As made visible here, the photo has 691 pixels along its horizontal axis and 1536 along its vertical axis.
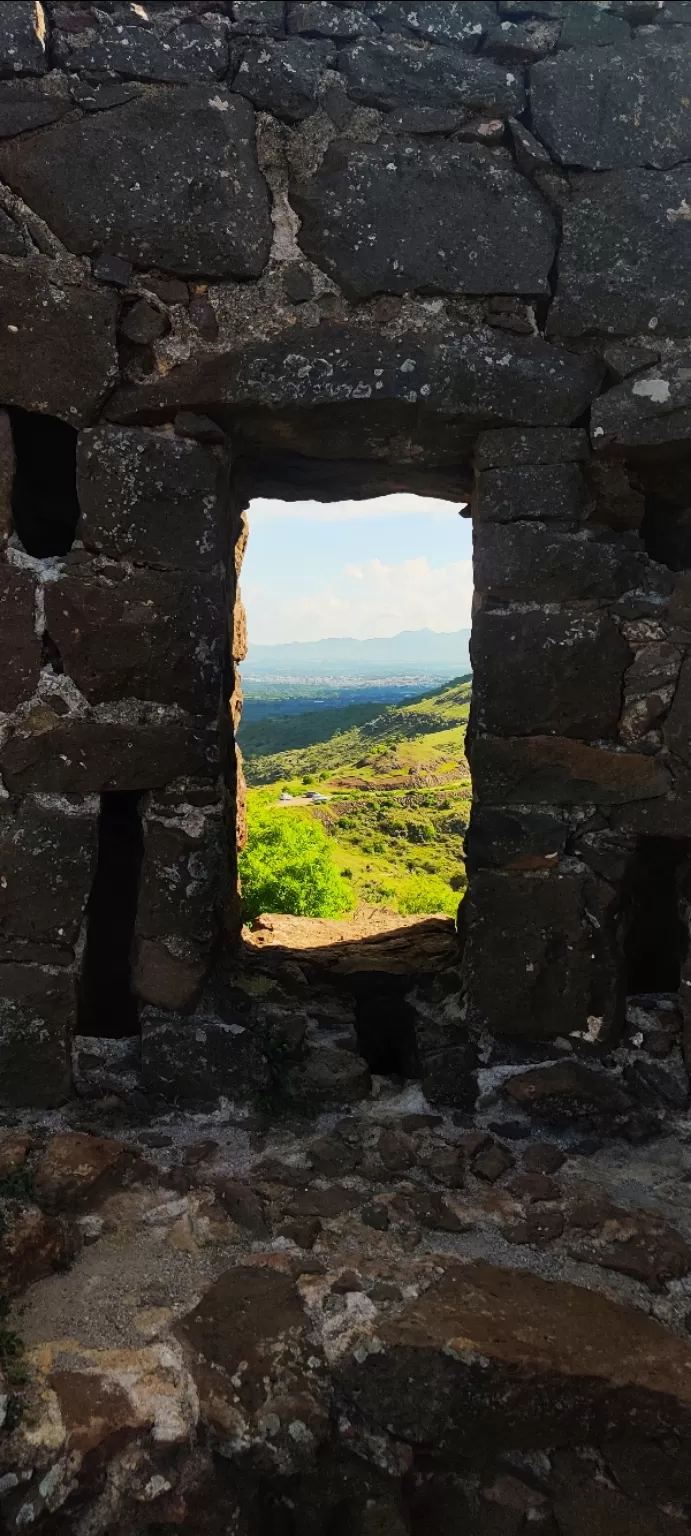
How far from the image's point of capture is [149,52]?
251cm

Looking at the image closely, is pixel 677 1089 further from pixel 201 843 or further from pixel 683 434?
pixel 683 434

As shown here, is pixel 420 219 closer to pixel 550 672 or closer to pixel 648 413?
pixel 648 413

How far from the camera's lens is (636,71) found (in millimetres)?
2613

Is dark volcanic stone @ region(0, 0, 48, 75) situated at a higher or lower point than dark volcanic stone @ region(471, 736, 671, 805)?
higher

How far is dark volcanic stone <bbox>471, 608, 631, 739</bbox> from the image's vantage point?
2.67 m

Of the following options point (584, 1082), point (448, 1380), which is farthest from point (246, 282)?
point (448, 1380)

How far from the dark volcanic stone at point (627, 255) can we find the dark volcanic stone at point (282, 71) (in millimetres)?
815

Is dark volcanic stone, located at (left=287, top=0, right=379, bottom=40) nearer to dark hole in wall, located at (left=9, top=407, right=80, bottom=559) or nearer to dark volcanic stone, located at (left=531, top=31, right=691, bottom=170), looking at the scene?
dark volcanic stone, located at (left=531, top=31, right=691, bottom=170)

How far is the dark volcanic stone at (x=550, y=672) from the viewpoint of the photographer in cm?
267

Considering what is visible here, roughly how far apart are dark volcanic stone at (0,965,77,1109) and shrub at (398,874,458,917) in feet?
18.8

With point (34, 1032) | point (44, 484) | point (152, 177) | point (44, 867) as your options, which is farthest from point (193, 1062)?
point (152, 177)

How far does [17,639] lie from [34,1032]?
116 cm

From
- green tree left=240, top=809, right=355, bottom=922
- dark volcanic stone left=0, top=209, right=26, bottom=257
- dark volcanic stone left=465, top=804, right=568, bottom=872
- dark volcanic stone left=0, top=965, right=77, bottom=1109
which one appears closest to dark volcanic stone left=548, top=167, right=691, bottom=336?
dark volcanic stone left=465, top=804, right=568, bottom=872

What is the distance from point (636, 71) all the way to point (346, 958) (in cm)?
300
